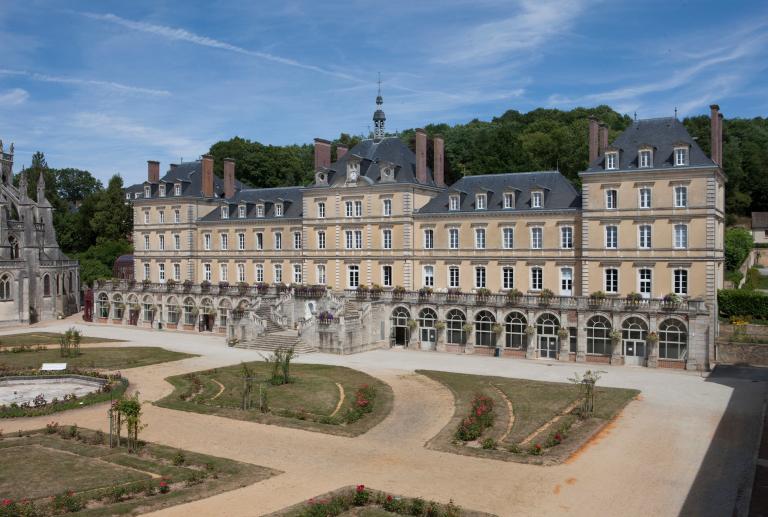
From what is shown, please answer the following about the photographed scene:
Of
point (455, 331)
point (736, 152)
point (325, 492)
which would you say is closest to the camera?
point (325, 492)

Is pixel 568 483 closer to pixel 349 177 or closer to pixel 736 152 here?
pixel 349 177

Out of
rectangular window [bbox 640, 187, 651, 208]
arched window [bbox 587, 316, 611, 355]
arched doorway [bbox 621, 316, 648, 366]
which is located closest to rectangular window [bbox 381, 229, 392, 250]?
arched window [bbox 587, 316, 611, 355]

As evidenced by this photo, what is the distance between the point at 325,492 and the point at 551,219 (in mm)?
27266

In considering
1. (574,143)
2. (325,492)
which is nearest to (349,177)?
(574,143)

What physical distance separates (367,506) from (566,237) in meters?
27.3

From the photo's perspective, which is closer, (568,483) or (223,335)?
(568,483)

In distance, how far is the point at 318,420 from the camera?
2391 cm

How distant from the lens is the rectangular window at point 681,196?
36.4 metres

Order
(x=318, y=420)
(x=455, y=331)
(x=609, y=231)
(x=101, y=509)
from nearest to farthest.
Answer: (x=101, y=509) → (x=318, y=420) → (x=609, y=231) → (x=455, y=331)

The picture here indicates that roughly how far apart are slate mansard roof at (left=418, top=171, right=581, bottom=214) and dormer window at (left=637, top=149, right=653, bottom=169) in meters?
4.29

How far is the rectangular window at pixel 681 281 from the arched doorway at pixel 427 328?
13.4 m

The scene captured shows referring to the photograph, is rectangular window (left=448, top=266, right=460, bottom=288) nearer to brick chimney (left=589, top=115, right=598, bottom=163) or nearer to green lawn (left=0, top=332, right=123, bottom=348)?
brick chimney (left=589, top=115, right=598, bottom=163)

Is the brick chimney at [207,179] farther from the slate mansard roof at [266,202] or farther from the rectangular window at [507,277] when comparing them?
the rectangular window at [507,277]

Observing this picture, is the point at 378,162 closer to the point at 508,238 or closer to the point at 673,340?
the point at 508,238
